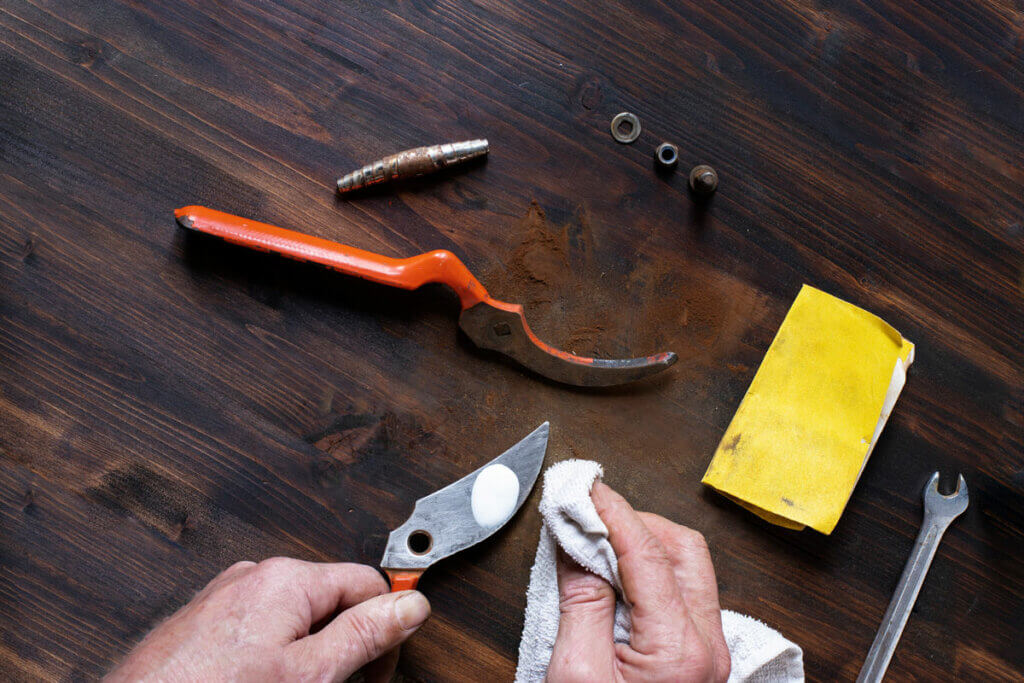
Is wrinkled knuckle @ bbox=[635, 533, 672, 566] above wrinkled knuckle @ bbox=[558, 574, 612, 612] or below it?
above

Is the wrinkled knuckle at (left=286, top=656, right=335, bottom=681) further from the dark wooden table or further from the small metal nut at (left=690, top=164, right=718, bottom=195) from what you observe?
the small metal nut at (left=690, top=164, right=718, bottom=195)

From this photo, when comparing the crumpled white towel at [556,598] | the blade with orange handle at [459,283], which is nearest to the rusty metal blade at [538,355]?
the blade with orange handle at [459,283]

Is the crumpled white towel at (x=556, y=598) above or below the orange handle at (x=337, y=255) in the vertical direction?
below

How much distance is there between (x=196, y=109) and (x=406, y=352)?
443mm

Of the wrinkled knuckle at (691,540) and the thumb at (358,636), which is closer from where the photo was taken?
the thumb at (358,636)

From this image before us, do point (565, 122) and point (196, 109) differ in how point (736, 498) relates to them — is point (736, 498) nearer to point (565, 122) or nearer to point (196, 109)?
point (565, 122)

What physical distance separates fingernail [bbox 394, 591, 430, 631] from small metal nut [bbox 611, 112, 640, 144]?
67 centimetres

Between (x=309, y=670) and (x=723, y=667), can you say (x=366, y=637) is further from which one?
(x=723, y=667)

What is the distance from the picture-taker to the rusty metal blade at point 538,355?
864 millimetres

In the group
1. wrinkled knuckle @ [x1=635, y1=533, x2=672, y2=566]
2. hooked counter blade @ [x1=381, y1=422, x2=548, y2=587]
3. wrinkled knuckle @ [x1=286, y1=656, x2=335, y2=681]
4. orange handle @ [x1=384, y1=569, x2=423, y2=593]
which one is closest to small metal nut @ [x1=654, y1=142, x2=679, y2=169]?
hooked counter blade @ [x1=381, y1=422, x2=548, y2=587]

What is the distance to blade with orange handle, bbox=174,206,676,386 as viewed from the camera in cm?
83

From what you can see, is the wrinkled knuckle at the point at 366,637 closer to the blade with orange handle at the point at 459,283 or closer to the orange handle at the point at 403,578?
the orange handle at the point at 403,578

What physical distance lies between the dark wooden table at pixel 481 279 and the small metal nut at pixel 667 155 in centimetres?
3

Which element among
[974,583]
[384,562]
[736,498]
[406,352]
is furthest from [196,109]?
[974,583]
